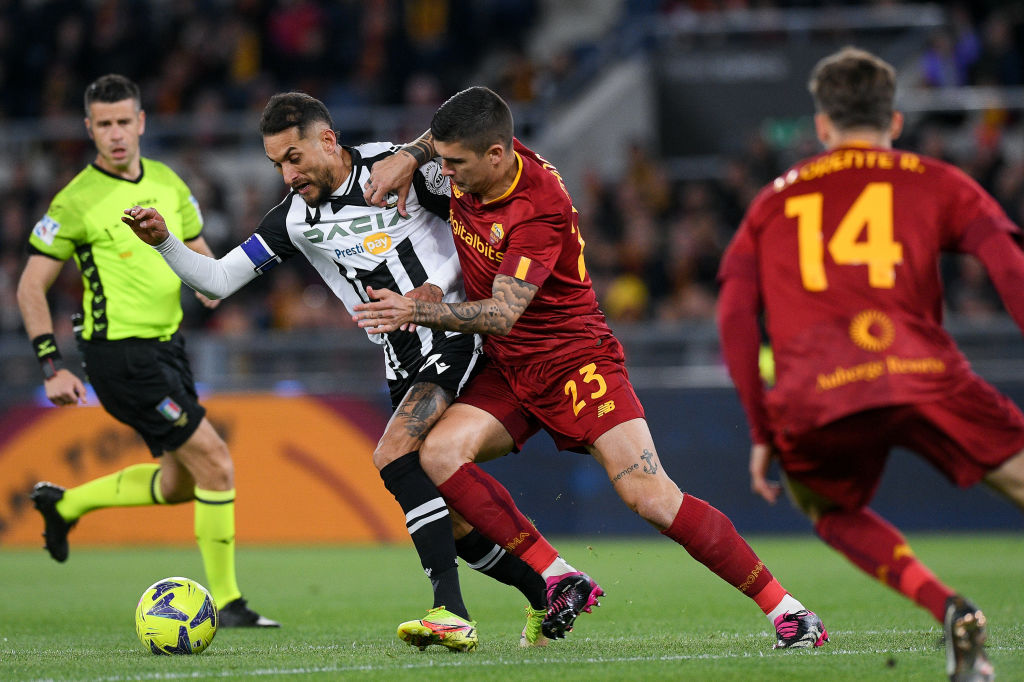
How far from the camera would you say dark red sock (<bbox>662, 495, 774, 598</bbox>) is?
18.0 feet

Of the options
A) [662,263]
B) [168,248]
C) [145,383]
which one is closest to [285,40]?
[662,263]

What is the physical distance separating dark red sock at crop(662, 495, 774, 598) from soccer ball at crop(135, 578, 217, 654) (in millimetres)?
1980

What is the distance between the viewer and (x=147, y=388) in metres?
7.27

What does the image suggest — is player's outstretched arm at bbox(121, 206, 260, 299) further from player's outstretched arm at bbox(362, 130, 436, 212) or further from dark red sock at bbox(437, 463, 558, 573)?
dark red sock at bbox(437, 463, 558, 573)

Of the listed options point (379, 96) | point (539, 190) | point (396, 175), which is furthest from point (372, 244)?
point (379, 96)

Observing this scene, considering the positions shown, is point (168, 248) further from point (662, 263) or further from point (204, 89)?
point (204, 89)

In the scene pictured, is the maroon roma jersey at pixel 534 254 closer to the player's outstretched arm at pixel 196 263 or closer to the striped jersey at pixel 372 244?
the striped jersey at pixel 372 244

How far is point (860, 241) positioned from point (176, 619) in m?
3.25

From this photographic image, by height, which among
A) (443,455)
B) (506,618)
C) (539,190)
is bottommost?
(506,618)

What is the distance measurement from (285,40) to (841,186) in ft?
52.0

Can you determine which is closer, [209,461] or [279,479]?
[209,461]

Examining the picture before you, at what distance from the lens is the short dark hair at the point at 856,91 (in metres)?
4.25

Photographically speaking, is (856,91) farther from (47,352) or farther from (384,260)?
(47,352)

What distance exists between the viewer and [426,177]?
615 cm
